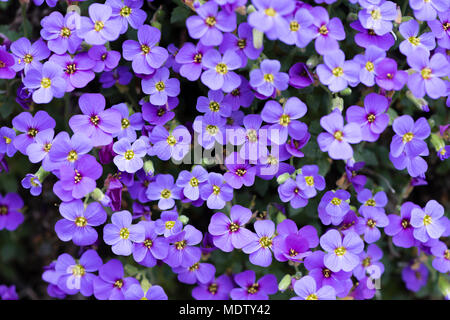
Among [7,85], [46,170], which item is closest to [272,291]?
[46,170]


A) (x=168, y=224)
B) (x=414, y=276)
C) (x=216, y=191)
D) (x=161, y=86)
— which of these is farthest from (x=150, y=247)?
(x=414, y=276)

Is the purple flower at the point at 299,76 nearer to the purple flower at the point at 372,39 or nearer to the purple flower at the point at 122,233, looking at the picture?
the purple flower at the point at 372,39

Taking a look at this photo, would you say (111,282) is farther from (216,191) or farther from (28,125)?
(28,125)

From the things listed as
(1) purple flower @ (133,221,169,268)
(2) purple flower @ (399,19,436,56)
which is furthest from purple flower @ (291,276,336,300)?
(2) purple flower @ (399,19,436,56)

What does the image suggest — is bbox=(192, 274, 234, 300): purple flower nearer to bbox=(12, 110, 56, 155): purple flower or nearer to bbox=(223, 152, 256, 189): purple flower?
bbox=(223, 152, 256, 189): purple flower
